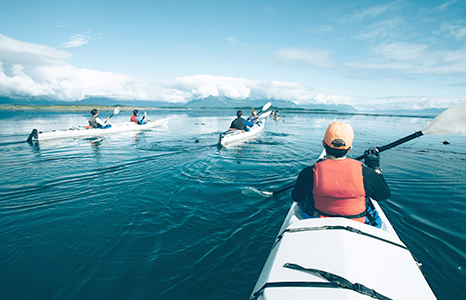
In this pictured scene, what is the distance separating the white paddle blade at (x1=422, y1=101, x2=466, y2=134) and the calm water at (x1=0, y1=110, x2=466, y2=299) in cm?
264

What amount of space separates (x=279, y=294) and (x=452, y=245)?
5.39 metres

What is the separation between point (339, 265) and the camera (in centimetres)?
245

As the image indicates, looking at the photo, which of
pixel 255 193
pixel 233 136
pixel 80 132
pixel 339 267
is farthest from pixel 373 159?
pixel 80 132

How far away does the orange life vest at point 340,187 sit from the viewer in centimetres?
319

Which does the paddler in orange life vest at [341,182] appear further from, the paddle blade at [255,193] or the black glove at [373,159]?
the paddle blade at [255,193]

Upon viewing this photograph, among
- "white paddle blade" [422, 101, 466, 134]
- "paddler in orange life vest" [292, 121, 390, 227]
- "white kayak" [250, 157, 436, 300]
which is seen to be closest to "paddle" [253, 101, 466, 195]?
"white paddle blade" [422, 101, 466, 134]

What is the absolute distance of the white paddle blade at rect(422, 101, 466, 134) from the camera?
187 inches

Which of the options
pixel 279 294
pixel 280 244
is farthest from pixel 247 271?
pixel 279 294

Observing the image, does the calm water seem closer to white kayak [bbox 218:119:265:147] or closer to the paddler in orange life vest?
the paddler in orange life vest

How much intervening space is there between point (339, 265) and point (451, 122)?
5.00 m

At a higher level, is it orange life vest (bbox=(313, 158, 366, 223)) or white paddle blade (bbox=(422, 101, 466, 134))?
white paddle blade (bbox=(422, 101, 466, 134))

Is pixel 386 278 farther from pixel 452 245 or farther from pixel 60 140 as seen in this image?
pixel 60 140

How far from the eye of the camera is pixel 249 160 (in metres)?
11.8

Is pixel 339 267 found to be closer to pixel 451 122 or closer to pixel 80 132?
pixel 451 122
